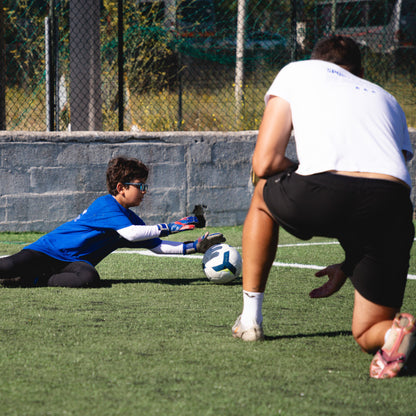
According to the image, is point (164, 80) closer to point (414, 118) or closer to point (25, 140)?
point (25, 140)

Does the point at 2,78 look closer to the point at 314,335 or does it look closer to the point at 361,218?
the point at 314,335

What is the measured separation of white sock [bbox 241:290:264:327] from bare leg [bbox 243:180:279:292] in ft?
0.09

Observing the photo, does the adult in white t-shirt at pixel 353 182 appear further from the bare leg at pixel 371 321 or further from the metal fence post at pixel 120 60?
the metal fence post at pixel 120 60

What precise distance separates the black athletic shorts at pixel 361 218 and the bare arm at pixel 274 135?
73 mm

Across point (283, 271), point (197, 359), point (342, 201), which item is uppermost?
point (342, 201)

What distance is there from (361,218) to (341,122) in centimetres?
42

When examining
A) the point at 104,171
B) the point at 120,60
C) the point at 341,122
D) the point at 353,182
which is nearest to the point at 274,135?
the point at 341,122

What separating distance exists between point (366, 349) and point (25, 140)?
5.74m

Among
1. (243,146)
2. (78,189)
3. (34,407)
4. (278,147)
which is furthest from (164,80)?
(34,407)

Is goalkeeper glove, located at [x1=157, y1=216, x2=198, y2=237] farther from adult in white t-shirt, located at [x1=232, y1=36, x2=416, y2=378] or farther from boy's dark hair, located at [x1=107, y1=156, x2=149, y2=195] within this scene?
adult in white t-shirt, located at [x1=232, y1=36, x2=416, y2=378]

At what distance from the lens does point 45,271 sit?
535 cm

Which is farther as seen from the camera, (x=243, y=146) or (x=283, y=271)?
(x=243, y=146)

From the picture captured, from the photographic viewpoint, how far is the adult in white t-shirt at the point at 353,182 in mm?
3068

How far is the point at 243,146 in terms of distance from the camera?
30.0ft
